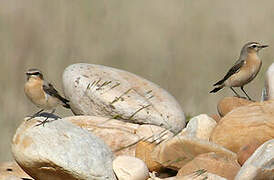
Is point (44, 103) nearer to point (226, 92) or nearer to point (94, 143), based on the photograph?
point (94, 143)

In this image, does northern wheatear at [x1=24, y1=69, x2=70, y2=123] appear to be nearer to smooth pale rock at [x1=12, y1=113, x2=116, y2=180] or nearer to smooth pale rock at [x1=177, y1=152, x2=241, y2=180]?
smooth pale rock at [x1=12, y1=113, x2=116, y2=180]

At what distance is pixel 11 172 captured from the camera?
10.6 m

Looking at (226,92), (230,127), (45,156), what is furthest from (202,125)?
(226,92)

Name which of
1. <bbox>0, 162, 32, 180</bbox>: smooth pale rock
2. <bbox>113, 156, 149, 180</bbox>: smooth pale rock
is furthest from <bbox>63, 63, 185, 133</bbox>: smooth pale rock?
<bbox>113, 156, 149, 180</bbox>: smooth pale rock

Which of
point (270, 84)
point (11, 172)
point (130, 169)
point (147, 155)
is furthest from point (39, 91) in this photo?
point (270, 84)

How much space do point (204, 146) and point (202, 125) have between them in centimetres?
143

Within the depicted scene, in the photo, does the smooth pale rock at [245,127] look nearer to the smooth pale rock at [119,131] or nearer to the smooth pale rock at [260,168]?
the smooth pale rock at [119,131]

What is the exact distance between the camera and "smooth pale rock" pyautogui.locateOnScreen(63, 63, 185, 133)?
434 inches

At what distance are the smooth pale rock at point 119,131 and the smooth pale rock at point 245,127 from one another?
94 cm

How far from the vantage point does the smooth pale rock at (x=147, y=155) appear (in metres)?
9.55

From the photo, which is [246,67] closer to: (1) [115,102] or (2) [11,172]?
(1) [115,102]

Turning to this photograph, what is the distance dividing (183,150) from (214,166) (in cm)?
75

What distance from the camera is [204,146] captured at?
9.20 metres

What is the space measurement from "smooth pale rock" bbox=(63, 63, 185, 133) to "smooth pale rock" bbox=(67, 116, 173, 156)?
0.69 ft
